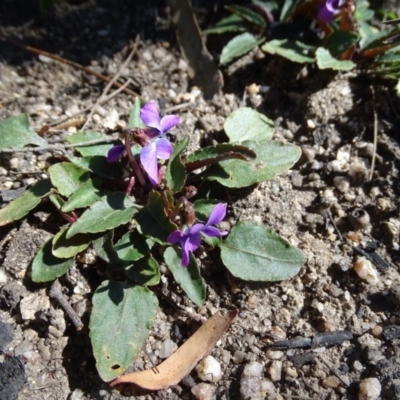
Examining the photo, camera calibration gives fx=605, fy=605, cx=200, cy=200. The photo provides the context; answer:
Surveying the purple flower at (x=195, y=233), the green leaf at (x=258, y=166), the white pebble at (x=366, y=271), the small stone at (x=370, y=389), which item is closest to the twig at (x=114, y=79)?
the green leaf at (x=258, y=166)

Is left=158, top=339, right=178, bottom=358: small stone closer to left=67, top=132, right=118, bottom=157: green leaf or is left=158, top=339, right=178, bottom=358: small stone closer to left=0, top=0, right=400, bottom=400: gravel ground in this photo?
left=0, top=0, right=400, bottom=400: gravel ground

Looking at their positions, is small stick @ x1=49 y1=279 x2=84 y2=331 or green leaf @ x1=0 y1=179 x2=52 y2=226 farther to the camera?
green leaf @ x1=0 y1=179 x2=52 y2=226

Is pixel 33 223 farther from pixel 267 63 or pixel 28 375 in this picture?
pixel 267 63

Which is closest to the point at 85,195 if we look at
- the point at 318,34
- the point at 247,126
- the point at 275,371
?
the point at 247,126

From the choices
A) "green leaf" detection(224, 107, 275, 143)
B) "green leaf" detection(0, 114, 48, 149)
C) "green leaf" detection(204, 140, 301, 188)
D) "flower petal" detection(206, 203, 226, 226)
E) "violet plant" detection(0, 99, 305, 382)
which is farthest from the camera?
"green leaf" detection(224, 107, 275, 143)

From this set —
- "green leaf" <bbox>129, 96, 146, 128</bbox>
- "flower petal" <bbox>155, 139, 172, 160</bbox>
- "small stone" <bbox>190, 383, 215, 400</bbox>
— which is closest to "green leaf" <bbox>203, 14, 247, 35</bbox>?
"green leaf" <bbox>129, 96, 146, 128</bbox>

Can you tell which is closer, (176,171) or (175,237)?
(175,237)

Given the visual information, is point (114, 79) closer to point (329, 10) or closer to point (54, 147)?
point (54, 147)
